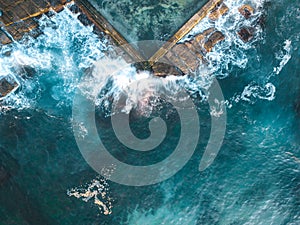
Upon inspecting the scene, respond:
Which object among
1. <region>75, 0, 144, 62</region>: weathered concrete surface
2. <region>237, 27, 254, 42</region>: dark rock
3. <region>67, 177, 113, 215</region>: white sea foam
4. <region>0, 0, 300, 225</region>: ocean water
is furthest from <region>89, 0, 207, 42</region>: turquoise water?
<region>67, 177, 113, 215</region>: white sea foam

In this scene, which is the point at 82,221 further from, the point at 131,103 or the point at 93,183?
the point at 131,103

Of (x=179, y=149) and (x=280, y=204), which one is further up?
(x=179, y=149)

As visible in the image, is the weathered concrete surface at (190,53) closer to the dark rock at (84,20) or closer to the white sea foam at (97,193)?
the dark rock at (84,20)

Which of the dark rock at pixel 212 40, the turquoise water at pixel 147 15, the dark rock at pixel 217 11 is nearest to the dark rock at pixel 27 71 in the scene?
the turquoise water at pixel 147 15

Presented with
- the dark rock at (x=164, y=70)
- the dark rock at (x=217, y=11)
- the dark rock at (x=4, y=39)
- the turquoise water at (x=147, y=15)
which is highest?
the dark rock at (x=4, y=39)

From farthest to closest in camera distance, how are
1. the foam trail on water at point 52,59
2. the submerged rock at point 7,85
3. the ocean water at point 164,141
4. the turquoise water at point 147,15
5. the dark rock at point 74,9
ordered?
the dark rock at point 74,9, the turquoise water at point 147,15, the foam trail on water at point 52,59, the submerged rock at point 7,85, the ocean water at point 164,141

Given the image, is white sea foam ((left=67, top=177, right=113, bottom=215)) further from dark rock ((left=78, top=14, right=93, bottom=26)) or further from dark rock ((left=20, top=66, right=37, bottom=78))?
dark rock ((left=78, top=14, right=93, bottom=26))

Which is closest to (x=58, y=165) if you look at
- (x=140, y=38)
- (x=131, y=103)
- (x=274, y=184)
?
(x=131, y=103)
